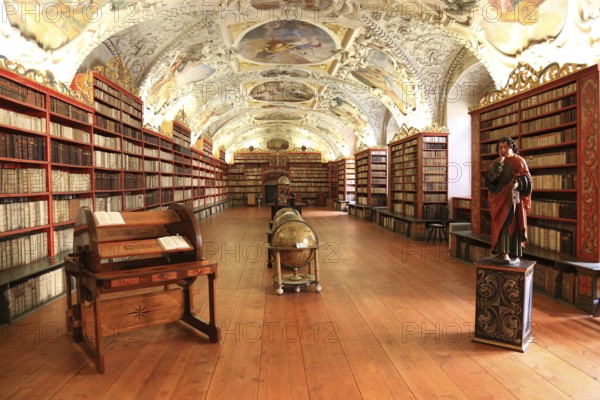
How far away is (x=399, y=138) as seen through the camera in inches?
541

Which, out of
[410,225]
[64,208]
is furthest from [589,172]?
[64,208]

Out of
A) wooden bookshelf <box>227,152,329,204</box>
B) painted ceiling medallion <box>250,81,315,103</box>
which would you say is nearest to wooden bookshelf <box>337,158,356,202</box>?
wooden bookshelf <box>227,152,329,204</box>

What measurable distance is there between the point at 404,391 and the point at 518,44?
727 cm

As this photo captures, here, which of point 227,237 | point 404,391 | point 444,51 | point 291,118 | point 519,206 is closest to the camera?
point 404,391

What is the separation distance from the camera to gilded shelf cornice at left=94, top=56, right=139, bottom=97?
8.27m

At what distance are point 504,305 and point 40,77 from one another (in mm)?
7177

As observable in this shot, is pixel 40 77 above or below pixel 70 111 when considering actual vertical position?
above

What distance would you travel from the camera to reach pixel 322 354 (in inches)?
149

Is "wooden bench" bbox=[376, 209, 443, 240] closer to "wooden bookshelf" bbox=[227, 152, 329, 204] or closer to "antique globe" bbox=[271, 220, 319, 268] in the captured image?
"antique globe" bbox=[271, 220, 319, 268]

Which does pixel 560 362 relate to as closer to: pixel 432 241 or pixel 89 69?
pixel 432 241

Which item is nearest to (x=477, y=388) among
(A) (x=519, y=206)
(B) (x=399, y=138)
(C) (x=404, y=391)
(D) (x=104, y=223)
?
(C) (x=404, y=391)

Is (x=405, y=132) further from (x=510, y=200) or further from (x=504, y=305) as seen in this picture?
(x=504, y=305)

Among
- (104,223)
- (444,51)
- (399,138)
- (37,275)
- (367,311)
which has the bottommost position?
(367,311)

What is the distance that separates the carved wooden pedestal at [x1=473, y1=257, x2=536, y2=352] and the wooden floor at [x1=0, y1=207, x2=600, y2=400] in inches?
5.5
